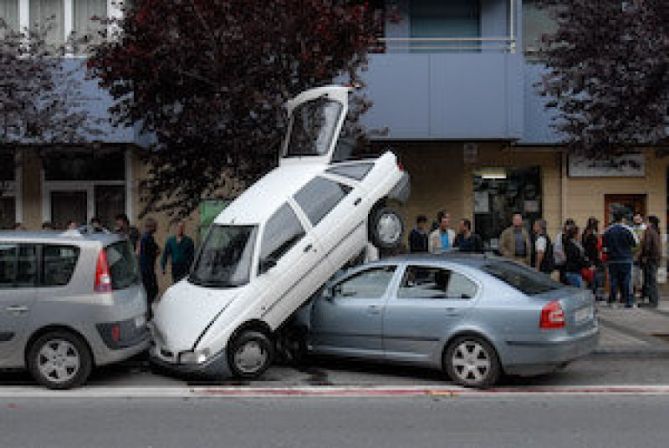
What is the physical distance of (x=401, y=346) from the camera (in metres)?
9.24

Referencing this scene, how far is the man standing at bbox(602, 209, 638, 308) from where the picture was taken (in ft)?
48.6

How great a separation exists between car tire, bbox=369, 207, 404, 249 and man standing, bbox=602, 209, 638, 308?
591cm

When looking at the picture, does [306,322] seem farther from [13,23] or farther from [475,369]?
[13,23]

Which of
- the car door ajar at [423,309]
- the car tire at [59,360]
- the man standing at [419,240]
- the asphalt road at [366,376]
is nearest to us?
the car tire at [59,360]

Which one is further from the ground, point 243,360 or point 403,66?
point 403,66

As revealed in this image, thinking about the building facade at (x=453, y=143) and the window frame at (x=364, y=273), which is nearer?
the window frame at (x=364, y=273)

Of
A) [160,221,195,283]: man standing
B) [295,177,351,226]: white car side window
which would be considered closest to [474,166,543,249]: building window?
→ [160,221,195,283]: man standing

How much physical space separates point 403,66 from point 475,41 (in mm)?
2443

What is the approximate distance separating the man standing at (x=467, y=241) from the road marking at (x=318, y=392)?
480cm

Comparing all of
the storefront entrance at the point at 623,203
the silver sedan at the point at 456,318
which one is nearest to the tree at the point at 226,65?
the silver sedan at the point at 456,318

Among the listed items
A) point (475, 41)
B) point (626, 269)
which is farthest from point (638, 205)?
point (475, 41)

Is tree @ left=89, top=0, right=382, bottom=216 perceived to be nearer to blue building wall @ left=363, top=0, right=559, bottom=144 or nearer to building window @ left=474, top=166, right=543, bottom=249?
blue building wall @ left=363, top=0, right=559, bottom=144

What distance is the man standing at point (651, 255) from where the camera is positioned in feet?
50.2

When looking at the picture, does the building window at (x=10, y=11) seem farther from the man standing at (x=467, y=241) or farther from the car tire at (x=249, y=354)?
the car tire at (x=249, y=354)
